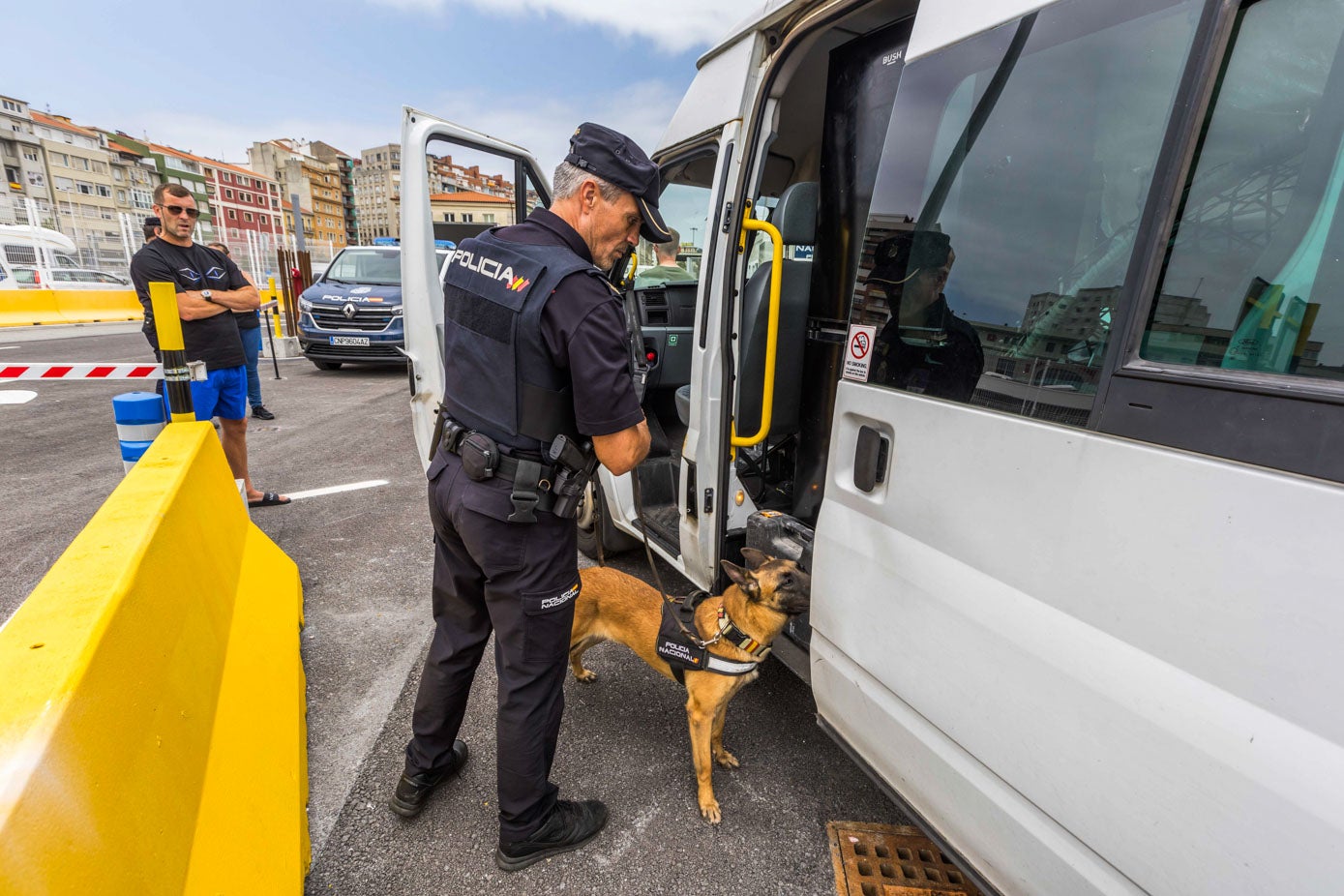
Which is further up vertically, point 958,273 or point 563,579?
point 958,273

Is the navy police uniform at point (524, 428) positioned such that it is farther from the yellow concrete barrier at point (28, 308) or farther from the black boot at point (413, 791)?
the yellow concrete barrier at point (28, 308)

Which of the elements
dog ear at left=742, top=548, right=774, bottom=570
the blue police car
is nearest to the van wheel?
dog ear at left=742, top=548, right=774, bottom=570

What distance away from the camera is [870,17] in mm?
2211

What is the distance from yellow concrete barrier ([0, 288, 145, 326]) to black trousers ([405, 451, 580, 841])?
1714 centimetres

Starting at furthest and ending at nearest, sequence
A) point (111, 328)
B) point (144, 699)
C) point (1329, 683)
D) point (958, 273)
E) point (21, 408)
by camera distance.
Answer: point (111, 328), point (21, 408), point (958, 273), point (144, 699), point (1329, 683)

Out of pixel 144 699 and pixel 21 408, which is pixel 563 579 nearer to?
pixel 144 699

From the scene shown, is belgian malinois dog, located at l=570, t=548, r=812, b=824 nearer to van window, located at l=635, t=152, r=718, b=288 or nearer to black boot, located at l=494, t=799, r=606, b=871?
black boot, located at l=494, t=799, r=606, b=871

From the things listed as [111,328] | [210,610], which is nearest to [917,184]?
[210,610]

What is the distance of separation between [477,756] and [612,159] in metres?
2.06

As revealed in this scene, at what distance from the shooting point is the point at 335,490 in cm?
477

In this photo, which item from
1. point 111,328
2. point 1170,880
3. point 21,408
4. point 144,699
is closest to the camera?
point 1170,880

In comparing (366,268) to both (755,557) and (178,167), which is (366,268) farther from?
(178,167)

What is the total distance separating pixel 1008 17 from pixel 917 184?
35 centimetres

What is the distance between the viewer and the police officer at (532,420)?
5.05 ft
